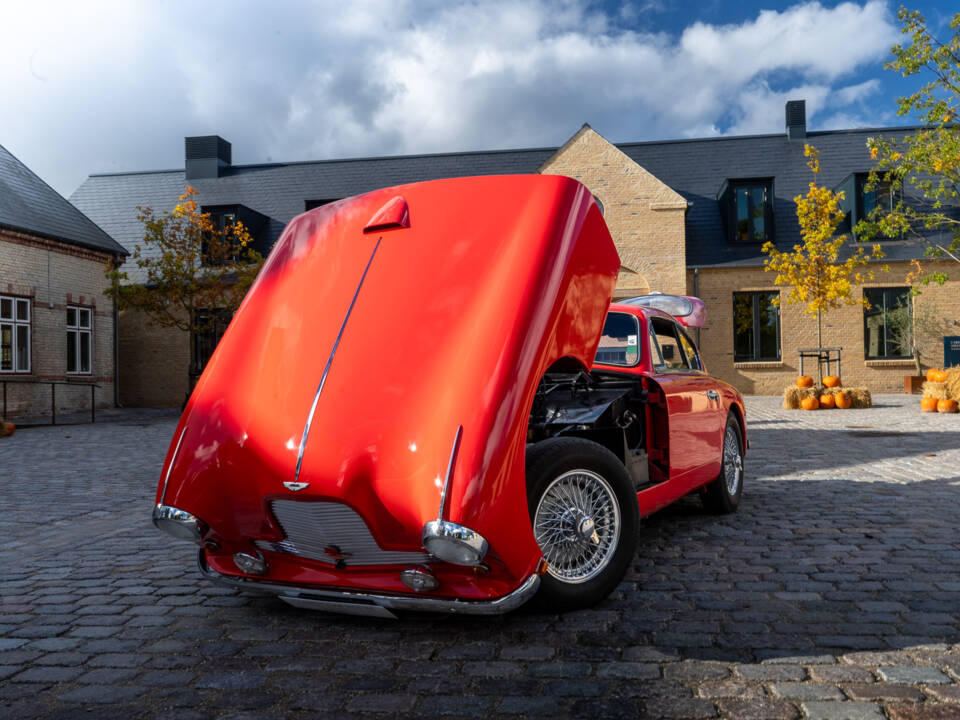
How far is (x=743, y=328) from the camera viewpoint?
974 inches

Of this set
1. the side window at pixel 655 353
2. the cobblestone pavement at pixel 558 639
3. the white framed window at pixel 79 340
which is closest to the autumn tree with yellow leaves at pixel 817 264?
the cobblestone pavement at pixel 558 639

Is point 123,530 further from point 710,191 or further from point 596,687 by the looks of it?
point 710,191

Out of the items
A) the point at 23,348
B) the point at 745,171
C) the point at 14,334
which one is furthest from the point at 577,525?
the point at 745,171

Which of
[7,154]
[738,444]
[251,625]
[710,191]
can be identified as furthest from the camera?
[710,191]

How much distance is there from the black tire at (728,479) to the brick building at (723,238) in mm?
17251

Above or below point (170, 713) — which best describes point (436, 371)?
above

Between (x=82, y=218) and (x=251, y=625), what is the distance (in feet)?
73.3

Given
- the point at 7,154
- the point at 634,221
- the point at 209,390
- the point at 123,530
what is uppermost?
the point at 7,154

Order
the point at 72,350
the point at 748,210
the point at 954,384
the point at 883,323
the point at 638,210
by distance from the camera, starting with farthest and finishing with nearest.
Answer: the point at 748,210, the point at 883,323, the point at 638,210, the point at 72,350, the point at 954,384

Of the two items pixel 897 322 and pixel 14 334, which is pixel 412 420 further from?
pixel 897 322

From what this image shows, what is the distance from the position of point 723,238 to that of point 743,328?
2904 millimetres

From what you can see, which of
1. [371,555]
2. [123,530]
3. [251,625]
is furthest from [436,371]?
[123,530]

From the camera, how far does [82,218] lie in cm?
2292

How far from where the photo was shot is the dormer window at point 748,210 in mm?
25031
